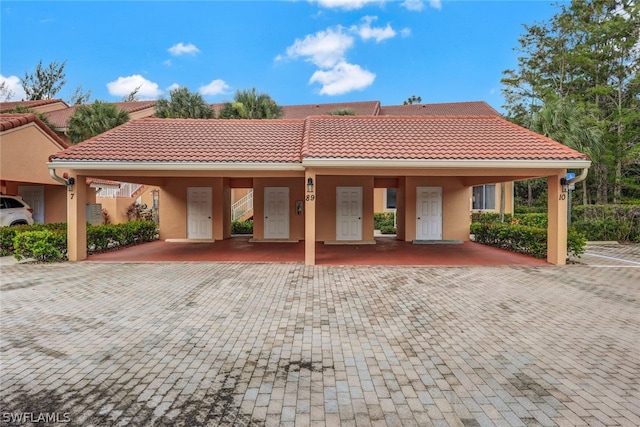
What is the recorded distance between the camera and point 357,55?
29219 mm

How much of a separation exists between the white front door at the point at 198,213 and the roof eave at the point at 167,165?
5438 mm

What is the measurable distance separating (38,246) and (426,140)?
36.5ft

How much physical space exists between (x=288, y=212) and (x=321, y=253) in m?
3.68

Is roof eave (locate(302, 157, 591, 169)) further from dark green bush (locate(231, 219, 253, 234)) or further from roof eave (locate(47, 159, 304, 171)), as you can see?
dark green bush (locate(231, 219, 253, 234))

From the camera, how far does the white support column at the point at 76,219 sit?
9.52 m

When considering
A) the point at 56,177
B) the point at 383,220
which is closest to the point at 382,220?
the point at 383,220

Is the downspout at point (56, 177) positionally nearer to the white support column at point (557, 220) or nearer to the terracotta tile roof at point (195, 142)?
the terracotta tile roof at point (195, 142)

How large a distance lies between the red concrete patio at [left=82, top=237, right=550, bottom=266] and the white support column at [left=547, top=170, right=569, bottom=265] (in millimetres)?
460

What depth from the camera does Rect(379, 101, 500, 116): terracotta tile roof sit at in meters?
25.5

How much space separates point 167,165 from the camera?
29.9 ft

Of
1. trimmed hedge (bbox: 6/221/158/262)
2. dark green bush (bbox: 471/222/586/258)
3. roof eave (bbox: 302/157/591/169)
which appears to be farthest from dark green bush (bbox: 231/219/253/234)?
dark green bush (bbox: 471/222/586/258)

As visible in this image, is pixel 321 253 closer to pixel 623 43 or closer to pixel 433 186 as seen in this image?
pixel 433 186

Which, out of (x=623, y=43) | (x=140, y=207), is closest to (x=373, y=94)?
(x=623, y=43)

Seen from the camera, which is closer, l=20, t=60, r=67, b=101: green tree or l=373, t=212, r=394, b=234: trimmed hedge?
l=373, t=212, r=394, b=234: trimmed hedge
